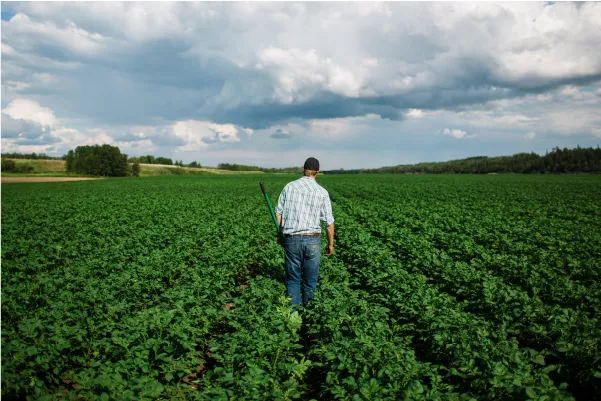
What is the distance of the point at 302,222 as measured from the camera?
244 inches

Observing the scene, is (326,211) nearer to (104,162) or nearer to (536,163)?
(104,162)

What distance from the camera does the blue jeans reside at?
626cm

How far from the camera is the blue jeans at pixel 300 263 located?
626cm

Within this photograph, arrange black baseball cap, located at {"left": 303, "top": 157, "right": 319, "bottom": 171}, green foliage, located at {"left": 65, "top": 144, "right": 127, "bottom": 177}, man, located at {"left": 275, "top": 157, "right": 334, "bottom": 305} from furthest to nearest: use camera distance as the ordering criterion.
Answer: green foliage, located at {"left": 65, "top": 144, "right": 127, "bottom": 177} → man, located at {"left": 275, "top": 157, "right": 334, "bottom": 305} → black baseball cap, located at {"left": 303, "top": 157, "right": 319, "bottom": 171}

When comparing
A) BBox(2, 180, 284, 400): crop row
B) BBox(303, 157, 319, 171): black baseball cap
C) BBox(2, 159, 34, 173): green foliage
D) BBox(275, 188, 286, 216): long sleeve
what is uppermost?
BBox(2, 159, 34, 173): green foliage

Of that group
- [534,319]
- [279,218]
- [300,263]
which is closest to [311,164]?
[279,218]

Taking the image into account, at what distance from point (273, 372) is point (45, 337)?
312cm

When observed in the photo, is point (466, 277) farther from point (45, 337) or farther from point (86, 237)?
point (86, 237)

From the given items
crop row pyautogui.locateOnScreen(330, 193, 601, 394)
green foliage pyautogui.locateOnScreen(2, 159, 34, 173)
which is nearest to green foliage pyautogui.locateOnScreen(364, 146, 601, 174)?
crop row pyautogui.locateOnScreen(330, 193, 601, 394)

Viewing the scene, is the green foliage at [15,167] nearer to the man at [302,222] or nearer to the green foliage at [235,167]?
the green foliage at [235,167]

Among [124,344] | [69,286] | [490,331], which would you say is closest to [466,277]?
[490,331]

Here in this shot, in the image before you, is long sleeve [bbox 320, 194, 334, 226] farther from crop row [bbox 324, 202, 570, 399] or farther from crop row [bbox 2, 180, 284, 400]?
crop row [bbox 2, 180, 284, 400]

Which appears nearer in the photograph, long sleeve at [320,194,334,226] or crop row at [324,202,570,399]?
crop row at [324,202,570,399]

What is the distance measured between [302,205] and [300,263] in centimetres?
107
